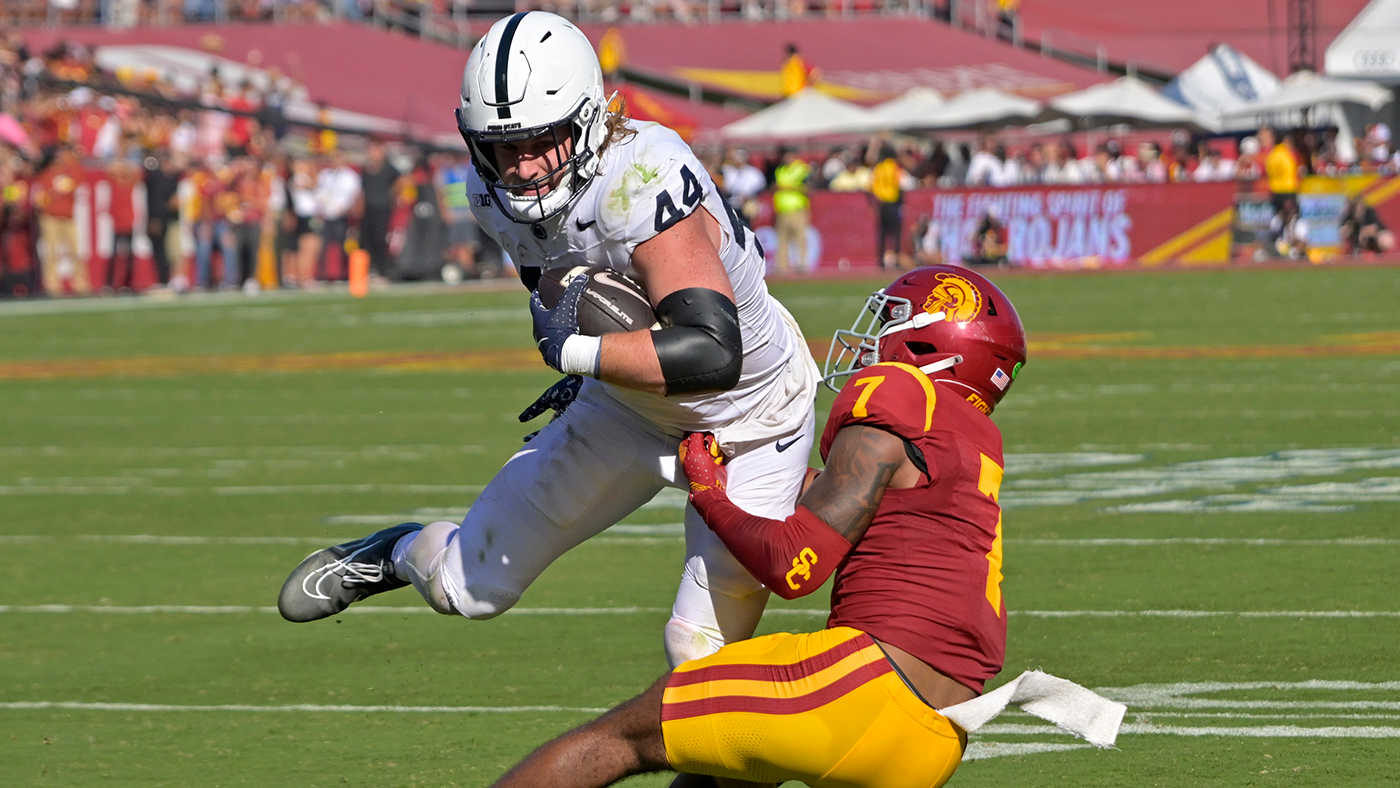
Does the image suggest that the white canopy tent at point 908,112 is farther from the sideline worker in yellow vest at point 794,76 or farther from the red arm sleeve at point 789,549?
the red arm sleeve at point 789,549

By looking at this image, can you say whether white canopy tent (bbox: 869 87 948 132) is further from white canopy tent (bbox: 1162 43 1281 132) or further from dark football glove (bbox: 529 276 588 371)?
dark football glove (bbox: 529 276 588 371)

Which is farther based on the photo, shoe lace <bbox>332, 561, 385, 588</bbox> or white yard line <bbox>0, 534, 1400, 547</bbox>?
white yard line <bbox>0, 534, 1400, 547</bbox>

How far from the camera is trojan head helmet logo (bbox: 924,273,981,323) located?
387cm

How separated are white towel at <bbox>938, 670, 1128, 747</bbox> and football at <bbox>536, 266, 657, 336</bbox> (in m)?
1.15

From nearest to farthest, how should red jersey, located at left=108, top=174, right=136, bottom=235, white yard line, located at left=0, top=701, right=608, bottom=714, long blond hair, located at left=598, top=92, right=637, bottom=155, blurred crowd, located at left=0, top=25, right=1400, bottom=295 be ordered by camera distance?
long blond hair, located at left=598, top=92, right=637, bottom=155 → white yard line, located at left=0, top=701, right=608, bottom=714 → red jersey, located at left=108, top=174, right=136, bottom=235 → blurred crowd, located at left=0, top=25, right=1400, bottom=295

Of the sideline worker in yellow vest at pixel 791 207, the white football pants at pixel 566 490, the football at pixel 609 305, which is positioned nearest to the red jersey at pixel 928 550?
the football at pixel 609 305

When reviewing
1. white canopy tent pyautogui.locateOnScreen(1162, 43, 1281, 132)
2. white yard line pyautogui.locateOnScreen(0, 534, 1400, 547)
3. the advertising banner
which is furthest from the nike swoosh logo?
white canopy tent pyautogui.locateOnScreen(1162, 43, 1281, 132)

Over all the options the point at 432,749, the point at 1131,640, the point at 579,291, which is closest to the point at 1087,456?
the point at 1131,640

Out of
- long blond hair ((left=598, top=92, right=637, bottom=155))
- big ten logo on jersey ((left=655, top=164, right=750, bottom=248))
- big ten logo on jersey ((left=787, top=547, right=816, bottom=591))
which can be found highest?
long blond hair ((left=598, top=92, right=637, bottom=155))

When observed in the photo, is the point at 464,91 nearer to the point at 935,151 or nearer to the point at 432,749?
the point at 432,749

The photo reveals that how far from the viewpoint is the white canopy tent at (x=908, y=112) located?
3328 centimetres

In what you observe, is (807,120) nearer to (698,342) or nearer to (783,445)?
(783,445)

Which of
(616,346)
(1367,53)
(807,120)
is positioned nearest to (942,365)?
(616,346)

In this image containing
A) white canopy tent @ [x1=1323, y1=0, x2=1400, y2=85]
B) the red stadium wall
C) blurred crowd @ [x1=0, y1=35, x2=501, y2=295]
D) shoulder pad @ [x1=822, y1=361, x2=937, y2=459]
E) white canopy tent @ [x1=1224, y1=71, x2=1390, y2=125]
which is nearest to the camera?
shoulder pad @ [x1=822, y1=361, x2=937, y2=459]
